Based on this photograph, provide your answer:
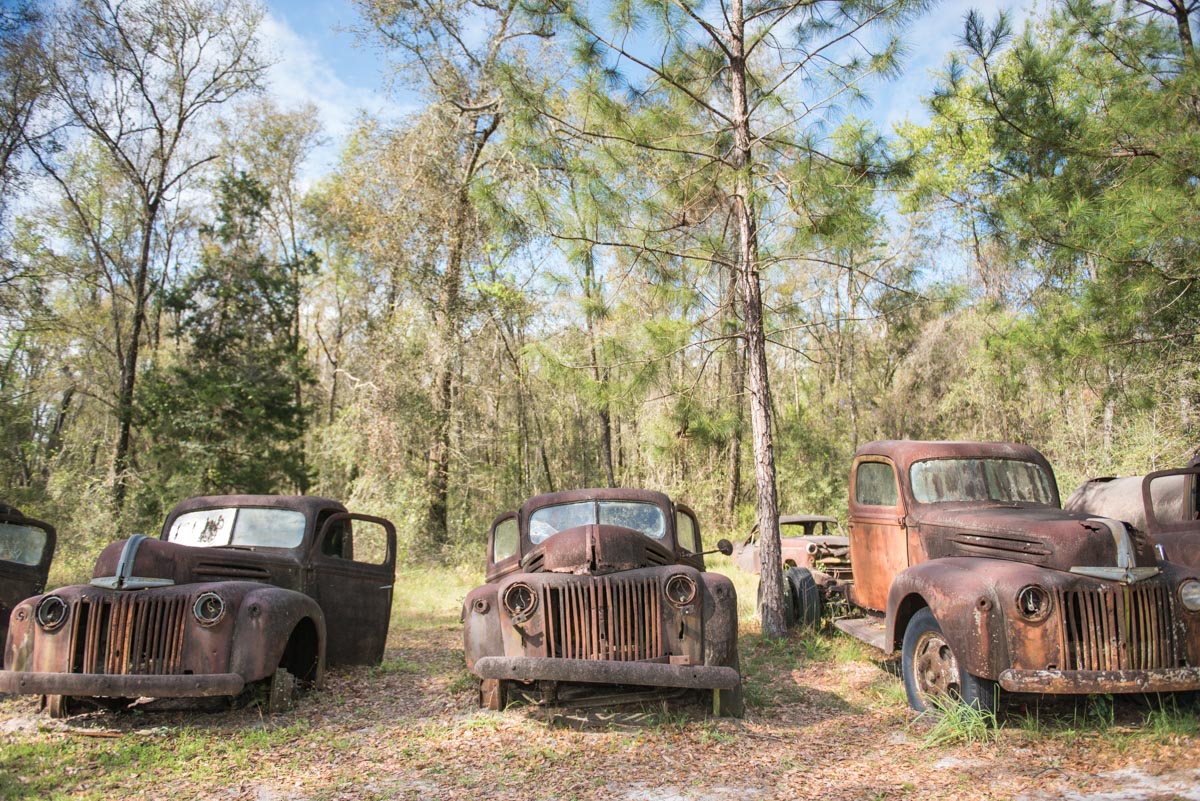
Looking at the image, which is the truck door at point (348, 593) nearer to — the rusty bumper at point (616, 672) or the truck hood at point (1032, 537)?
the rusty bumper at point (616, 672)

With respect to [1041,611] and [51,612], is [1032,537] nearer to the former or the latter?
[1041,611]

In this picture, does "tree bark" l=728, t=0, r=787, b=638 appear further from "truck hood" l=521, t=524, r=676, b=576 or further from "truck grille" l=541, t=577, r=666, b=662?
"truck grille" l=541, t=577, r=666, b=662

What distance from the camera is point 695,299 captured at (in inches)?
405

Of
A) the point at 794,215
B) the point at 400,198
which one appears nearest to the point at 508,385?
the point at 400,198

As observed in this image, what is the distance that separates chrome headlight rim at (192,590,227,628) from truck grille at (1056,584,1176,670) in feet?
17.9

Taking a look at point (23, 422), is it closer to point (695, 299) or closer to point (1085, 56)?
point (695, 299)

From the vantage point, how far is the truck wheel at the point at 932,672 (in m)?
5.32

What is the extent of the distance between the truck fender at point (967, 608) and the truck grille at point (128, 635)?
508 centimetres

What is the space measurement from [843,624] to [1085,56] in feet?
25.8

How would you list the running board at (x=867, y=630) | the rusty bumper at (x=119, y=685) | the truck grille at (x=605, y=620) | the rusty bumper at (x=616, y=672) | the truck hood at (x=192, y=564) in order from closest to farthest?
the rusty bumper at (x=616, y=672)
the rusty bumper at (x=119, y=685)
the truck grille at (x=605, y=620)
the truck hood at (x=192, y=564)
the running board at (x=867, y=630)

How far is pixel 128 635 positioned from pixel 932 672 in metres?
5.55

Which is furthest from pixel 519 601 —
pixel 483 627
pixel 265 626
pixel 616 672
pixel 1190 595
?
pixel 1190 595

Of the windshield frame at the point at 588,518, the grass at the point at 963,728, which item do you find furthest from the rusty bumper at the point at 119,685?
the grass at the point at 963,728

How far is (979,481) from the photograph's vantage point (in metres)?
7.38
